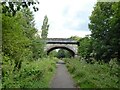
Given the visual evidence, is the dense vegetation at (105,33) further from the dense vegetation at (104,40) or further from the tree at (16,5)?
the tree at (16,5)

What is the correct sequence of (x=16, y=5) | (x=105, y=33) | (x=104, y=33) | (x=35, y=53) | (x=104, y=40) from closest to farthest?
(x=16, y=5) → (x=104, y=40) → (x=105, y=33) → (x=104, y=33) → (x=35, y=53)

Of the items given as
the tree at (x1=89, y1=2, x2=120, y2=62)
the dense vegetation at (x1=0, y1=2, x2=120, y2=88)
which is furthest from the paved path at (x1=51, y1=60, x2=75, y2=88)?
the tree at (x1=89, y1=2, x2=120, y2=62)

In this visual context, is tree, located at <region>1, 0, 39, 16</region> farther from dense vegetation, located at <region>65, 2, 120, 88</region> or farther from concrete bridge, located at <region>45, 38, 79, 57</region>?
concrete bridge, located at <region>45, 38, 79, 57</region>

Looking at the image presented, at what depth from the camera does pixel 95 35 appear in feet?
114

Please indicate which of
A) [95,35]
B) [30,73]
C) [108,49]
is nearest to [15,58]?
[30,73]

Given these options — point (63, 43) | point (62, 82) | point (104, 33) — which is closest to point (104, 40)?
point (104, 33)

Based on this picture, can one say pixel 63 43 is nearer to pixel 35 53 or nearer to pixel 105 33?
pixel 35 53

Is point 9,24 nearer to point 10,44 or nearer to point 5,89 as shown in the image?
point 10,44

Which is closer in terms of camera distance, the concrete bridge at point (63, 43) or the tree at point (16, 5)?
the tree at point (16, 5)

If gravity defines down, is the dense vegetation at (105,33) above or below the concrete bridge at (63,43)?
below

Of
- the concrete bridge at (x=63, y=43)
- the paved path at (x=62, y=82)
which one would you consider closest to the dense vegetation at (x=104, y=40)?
the paved path at (x=62, y=82)

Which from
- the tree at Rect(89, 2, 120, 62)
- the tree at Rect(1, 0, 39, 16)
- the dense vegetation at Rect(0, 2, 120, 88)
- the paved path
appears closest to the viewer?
the tree at Rect(1, 0, 39, 16)

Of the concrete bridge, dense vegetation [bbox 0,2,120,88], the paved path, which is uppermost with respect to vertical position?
the concrete bridge

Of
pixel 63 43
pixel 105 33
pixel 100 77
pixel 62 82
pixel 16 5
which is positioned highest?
pixel 63 43
